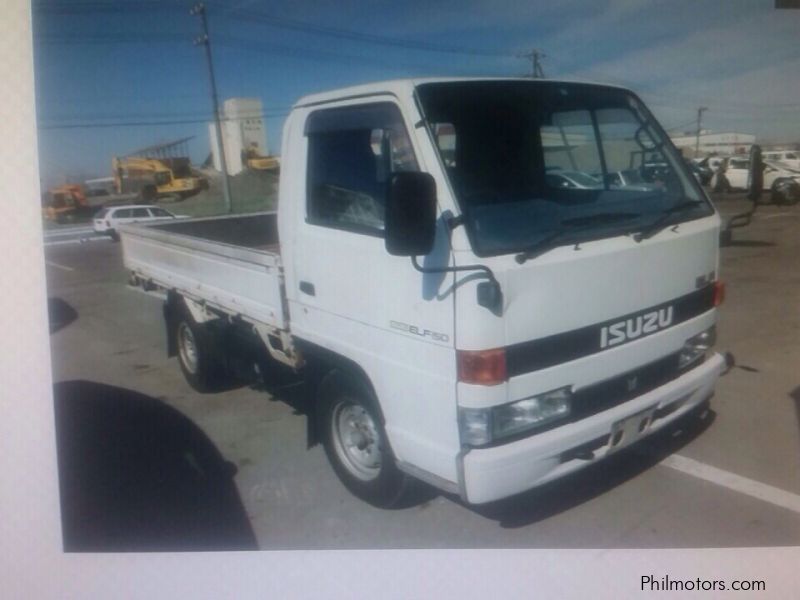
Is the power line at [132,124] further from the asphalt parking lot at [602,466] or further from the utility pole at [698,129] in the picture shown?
the utility pole at [698,129]

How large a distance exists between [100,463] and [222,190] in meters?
1.67

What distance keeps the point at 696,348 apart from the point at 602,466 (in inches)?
25.1

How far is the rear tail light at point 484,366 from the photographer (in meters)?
1.91

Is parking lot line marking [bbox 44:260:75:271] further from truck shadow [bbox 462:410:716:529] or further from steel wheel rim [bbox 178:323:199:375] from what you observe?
truck shadow [bbox 462:410:716:529]

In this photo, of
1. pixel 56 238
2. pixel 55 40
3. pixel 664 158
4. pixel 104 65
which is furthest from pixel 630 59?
pixel 56 238

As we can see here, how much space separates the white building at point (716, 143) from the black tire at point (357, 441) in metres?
1.76

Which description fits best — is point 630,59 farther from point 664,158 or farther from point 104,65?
point 104,65

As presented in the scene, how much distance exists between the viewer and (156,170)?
122 inches

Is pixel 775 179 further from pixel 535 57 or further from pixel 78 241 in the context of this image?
pixel 78 241

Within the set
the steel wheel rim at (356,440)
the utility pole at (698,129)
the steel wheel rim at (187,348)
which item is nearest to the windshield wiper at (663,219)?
the utility pole at (698,129)

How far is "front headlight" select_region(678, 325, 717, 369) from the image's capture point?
2455 mm

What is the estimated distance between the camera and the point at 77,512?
2.76 metres

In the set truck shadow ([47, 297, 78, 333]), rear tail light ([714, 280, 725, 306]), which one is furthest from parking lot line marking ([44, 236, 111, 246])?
rear tail light ([714, 280, 725, 306])

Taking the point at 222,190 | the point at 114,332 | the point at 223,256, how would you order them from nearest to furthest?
the point at 223,256 → the point at 222,190 → the point at 114,332
